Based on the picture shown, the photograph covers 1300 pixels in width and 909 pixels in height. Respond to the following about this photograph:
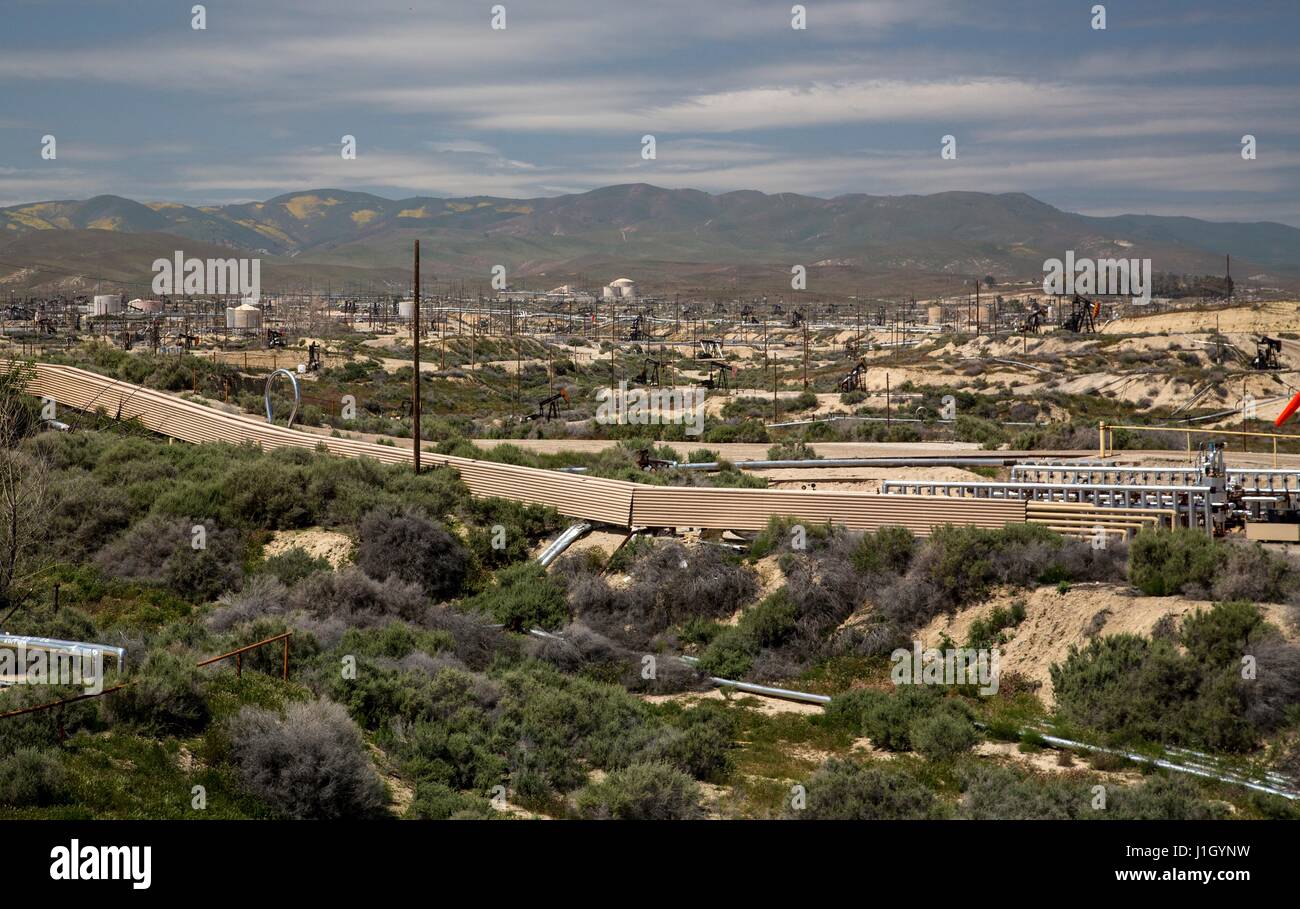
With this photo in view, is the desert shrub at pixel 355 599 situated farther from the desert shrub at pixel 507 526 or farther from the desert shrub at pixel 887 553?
the desert shrub at pixel 887 553

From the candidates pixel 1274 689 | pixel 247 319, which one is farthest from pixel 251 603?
pixel 247 319

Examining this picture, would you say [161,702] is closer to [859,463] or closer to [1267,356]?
[859,463]

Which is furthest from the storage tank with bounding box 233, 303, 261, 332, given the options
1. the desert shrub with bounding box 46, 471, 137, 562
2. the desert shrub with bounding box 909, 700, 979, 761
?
the desert shrub with bounding box 909, 700, 979, 761

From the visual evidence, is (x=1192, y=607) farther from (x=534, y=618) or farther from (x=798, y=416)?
(x=798, y=416)

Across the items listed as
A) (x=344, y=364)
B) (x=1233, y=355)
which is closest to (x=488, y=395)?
(x=344, y=364)

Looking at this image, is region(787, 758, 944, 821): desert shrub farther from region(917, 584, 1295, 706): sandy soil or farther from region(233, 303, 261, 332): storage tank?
region(233, 303, 261, 332): storage tank

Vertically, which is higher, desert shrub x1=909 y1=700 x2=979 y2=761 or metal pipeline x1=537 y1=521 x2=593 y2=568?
metal pipeline x1=537 y1=521 x2=593 y2=568

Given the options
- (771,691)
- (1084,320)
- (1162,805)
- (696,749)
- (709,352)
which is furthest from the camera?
(709,352)
